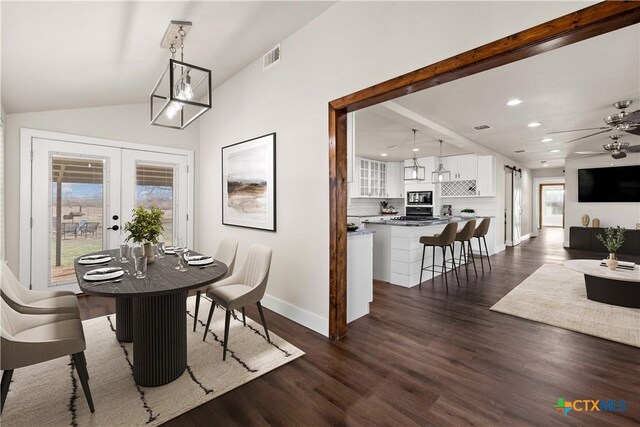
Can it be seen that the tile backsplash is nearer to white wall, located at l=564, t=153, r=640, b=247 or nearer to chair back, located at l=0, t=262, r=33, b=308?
white wall, located at l=564, t=153, r=640, b=247

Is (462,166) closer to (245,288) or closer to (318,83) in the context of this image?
(318,83)

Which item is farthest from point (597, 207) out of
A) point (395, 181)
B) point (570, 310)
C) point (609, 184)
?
point (570, 310)

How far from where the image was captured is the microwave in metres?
8.01

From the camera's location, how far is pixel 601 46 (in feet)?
8.43

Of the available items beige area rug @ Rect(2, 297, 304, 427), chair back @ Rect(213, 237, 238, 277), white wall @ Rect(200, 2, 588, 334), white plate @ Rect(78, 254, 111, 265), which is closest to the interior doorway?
white wall @ Rect(200, 2, 588, 334)

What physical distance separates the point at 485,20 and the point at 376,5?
0.97m

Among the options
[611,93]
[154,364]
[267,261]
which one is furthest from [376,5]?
[611,93]

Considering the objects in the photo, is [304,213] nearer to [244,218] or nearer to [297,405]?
[244,218]

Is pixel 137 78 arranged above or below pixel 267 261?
above

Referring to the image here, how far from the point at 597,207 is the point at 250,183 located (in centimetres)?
943

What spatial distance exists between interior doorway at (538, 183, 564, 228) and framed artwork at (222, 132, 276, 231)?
48.1ft

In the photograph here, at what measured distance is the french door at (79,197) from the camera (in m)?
3.76

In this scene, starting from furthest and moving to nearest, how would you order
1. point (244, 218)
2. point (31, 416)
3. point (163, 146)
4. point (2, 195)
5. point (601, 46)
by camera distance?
point (163, 146)
point (244, 218)
point (2, 195)
point (601, 46)
point (31, 416)

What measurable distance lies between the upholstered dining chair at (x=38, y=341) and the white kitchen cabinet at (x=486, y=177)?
8.13 m
